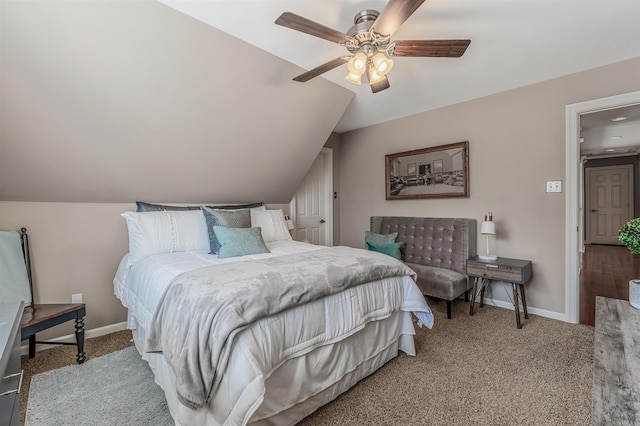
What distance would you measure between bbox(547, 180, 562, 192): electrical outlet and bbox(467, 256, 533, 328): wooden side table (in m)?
0.72

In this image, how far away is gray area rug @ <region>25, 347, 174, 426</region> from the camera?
1.57 meters

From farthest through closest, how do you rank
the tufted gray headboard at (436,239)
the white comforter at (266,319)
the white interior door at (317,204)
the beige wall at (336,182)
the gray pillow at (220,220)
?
the beige wall at (336,182), the white interior door at (317,204), the tufted gray headboard at (436,239), the gray pillow at (220,220), the white comforter at (266,319)

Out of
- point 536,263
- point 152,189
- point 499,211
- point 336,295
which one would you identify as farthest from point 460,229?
point 152,189

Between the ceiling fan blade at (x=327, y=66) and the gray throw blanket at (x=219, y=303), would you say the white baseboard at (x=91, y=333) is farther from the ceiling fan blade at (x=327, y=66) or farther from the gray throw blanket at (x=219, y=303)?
the ceiling fan blade at (x=327, y=66)

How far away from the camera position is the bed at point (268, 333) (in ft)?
4.00

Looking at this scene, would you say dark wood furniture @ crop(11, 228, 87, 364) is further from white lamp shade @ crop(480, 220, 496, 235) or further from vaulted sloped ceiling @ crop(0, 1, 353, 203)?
white lamp shade @ crop(480, 220, 496, 235)

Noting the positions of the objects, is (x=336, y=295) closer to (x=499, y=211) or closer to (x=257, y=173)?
(x=257, y=173)

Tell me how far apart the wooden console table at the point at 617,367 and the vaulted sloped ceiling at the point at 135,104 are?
8.46 feet

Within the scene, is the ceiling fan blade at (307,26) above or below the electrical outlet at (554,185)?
above

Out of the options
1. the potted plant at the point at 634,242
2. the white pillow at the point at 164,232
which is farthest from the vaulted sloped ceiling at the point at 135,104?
the potted plant at the point at 634,242

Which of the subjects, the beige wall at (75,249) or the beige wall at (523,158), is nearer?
the beige wall at (75,249)

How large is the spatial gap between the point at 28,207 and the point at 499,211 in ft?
14.1

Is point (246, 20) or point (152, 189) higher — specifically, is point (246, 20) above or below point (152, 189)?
above

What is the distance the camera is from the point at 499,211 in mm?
3164
